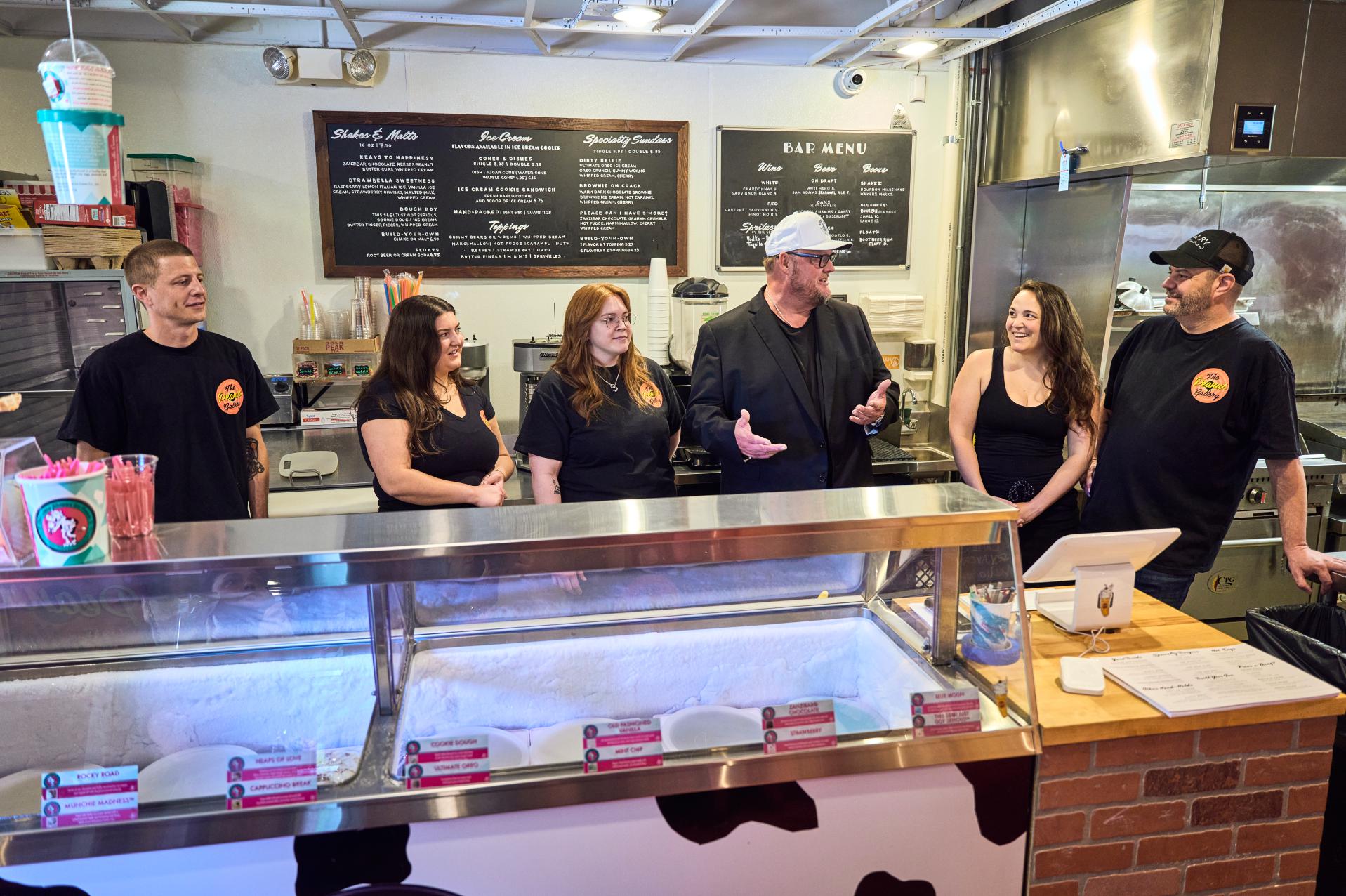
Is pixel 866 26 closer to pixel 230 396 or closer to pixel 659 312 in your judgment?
pixel 659 312

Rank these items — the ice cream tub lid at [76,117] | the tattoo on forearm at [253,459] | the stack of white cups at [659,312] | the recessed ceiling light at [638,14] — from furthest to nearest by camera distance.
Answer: the stack of white cups at [659,312] → the recessed ceiling light at [638,14] → the tattoo on forearm at [253,459] → the ice cream tub lid at [76,117]

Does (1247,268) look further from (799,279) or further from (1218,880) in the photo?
(1218,880)

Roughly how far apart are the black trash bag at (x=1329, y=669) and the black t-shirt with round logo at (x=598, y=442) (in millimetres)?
1622

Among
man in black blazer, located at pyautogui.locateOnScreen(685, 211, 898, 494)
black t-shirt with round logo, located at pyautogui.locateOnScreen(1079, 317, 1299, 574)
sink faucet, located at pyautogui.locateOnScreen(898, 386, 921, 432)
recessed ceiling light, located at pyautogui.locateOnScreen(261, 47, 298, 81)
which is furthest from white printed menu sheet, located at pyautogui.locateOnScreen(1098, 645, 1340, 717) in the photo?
recessed ceiling light, located at pyautogui.locateOnScreen(261, 47, 298, 81)

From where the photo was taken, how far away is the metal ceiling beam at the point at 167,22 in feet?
11.0

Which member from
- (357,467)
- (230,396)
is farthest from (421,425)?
(357,467)

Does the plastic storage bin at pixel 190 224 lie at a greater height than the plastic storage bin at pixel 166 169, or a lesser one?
lesser

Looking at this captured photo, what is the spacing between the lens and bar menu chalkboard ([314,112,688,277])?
13.4 feet

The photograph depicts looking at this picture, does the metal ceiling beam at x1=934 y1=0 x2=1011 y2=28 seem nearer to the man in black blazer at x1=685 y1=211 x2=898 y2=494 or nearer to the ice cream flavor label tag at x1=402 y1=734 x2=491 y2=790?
the man in black blazer at x1=685 y1=211 x2=898 y2=494

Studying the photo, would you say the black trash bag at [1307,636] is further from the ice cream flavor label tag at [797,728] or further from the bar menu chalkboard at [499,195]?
the bar menu chalkboard at [499,195]

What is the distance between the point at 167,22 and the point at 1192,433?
13.1ft

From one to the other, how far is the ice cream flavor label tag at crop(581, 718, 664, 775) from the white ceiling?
9.10ft

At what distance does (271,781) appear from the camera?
1.31 metres

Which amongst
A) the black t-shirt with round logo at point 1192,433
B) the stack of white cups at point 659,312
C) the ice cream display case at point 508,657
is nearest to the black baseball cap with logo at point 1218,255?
the black t-shirt with round logo at point 1192,433
